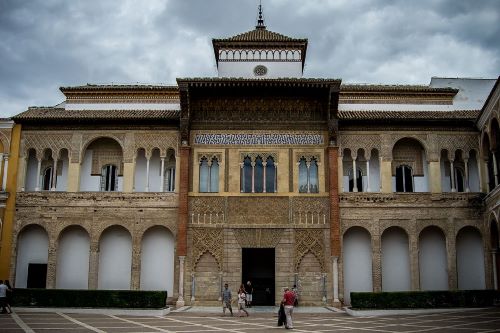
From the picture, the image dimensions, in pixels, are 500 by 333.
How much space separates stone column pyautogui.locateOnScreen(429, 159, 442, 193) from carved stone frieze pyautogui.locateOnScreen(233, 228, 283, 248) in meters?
7.51

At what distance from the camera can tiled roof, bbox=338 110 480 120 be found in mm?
26594

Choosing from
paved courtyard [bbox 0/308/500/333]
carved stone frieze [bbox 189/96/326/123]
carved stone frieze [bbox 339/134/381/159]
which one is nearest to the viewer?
paved courtyard [bbox 0/308/500/333]

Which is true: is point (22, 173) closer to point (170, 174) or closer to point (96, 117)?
point (96, 117)

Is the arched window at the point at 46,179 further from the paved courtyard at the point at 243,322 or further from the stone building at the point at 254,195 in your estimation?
the paved courtyard at the point at 243,322

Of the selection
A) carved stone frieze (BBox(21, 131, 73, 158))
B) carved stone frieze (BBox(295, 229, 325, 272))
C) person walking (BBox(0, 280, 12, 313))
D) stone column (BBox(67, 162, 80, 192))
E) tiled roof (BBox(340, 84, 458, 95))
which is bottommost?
person walking (BBox(0, 280, 12, 313))

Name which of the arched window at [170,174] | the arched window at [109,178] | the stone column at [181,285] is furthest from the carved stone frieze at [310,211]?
the arched window at [109,178]

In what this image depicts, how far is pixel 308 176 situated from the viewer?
2656 centimetres

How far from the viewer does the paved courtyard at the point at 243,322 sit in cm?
1662

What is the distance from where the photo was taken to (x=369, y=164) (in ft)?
88.9

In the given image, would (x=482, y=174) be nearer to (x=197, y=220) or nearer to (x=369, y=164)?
(x=369, y=164)

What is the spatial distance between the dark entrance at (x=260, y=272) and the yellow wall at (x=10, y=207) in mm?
10962

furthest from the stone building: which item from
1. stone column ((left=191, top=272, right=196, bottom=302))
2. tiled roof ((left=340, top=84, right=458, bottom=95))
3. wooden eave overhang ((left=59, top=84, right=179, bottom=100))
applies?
tiled roof ((left=340, top=84, right=458, bottom=95))

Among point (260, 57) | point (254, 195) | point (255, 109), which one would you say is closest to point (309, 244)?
point (254, 195)

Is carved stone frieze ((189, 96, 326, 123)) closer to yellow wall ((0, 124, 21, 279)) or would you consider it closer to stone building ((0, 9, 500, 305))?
stone building ((0, 9, 500, 305))
